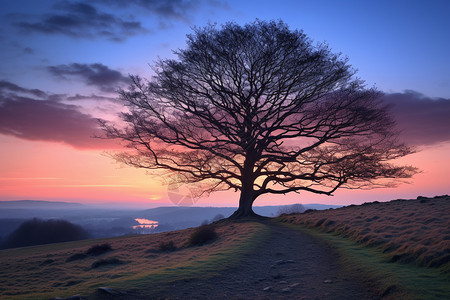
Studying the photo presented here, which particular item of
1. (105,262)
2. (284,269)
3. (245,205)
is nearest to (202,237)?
(105,262)

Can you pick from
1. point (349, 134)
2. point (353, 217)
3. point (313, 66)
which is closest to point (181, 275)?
point (353, 217)

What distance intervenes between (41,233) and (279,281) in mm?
70969

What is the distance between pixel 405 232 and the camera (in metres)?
13.8

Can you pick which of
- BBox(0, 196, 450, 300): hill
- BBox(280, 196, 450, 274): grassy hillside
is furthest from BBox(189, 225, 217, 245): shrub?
BBox(280, 196, 450, 274): grassy hillside

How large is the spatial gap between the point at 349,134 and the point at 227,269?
67.4 feet

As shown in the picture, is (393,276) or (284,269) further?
(284,269)

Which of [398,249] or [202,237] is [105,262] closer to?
[202,237]

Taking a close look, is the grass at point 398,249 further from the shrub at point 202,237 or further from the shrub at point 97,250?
A: the shrub at point 97,250

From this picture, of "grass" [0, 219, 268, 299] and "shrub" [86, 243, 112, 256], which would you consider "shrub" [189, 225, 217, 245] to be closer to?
"grass" [0, 219, 268, 299]

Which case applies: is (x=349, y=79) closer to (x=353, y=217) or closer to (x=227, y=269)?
(x=353, y=217)

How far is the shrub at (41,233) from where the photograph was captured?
63562 millimetres

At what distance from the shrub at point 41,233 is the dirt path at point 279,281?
217 feet

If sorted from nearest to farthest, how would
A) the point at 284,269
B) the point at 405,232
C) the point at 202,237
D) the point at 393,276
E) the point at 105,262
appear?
the point at 393,276 < the point at 284,269 < the point at 405,232 < the point at 105,262 < the point at 202,237

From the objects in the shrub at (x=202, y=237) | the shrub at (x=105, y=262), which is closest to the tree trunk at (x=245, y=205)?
the shrub at (x=202, y=237)
